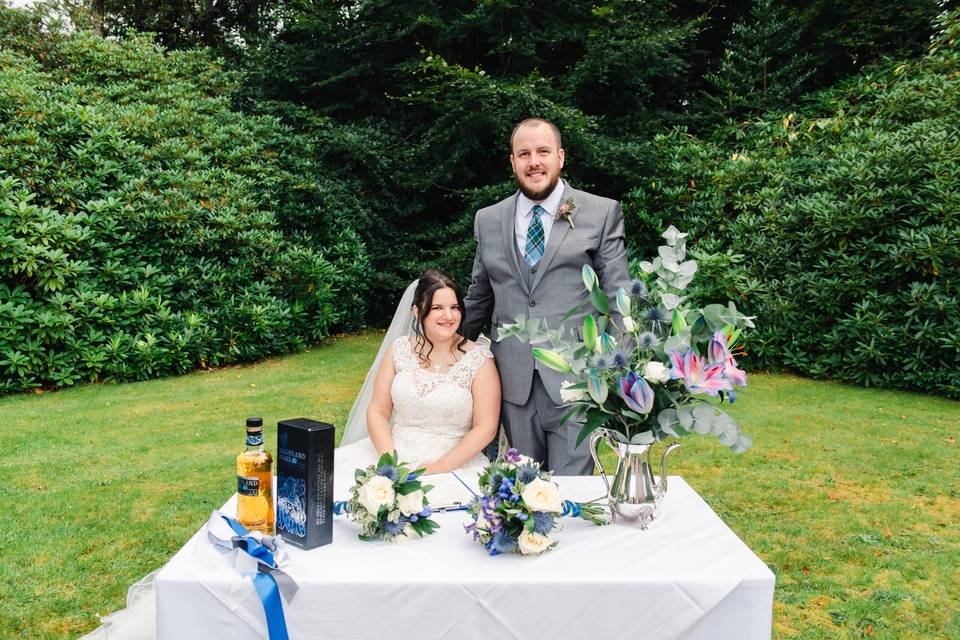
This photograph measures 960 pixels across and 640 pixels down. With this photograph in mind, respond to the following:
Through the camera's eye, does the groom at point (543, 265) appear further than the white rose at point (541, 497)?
Yes

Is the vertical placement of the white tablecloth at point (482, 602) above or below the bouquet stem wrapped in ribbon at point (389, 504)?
below

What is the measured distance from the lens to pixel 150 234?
25.3 feet

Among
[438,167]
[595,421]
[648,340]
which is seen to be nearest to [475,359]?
[595,421]

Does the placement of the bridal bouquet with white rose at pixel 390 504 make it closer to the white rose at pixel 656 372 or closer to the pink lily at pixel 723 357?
the white rose at pixel 656 372

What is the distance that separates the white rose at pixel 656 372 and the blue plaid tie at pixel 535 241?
1.25 m

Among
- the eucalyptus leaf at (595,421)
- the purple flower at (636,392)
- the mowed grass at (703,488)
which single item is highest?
the purple flower at (636,392)

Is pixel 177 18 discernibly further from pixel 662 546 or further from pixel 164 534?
pixel 662 546

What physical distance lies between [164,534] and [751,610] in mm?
3238

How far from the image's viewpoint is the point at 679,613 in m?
1.72

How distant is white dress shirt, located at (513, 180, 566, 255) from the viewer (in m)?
3.10

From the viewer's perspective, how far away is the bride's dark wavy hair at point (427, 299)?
330 cm

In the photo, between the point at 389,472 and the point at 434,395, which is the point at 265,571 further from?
the point at 434,395

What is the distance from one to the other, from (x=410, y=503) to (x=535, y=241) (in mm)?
1461

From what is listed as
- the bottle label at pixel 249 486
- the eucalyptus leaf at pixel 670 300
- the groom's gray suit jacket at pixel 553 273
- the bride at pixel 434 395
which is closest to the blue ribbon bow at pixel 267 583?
the bottle label at pixel 249 486
